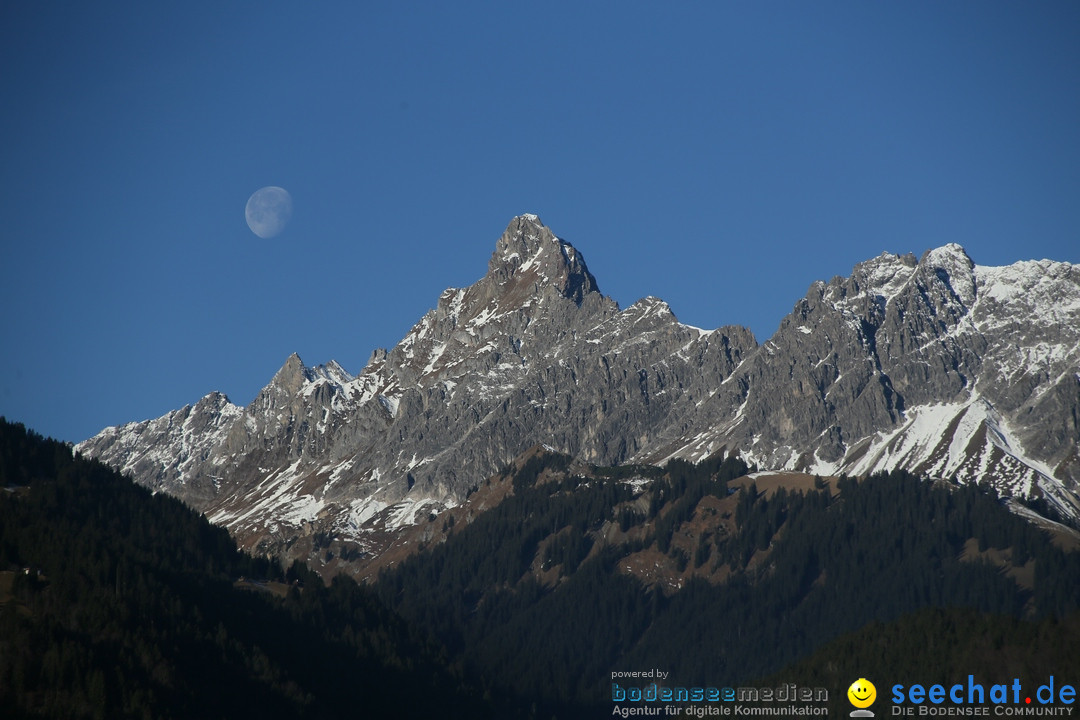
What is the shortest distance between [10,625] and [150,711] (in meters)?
21.8

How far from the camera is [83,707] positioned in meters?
194

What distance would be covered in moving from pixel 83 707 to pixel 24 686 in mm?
7950

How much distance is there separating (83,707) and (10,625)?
16.0 metres

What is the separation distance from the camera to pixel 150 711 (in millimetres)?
199500

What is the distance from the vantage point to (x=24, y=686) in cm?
19338

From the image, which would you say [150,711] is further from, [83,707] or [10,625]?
[10,625]

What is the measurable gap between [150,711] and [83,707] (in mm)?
9331

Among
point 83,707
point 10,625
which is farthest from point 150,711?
point 10,625

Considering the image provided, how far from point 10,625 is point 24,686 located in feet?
33.1
